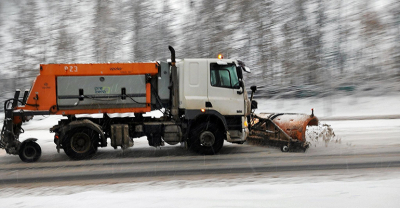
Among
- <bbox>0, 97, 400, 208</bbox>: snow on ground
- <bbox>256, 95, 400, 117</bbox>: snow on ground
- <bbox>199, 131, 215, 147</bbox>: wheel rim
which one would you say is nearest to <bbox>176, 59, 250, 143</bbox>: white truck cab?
<bbox>199, 131, 215, 147</bbox>: wheel rim

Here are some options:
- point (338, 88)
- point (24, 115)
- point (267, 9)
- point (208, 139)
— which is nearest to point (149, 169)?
point (208, 139)

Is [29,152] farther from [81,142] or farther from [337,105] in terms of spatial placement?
[337,105]

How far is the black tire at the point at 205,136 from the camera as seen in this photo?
377 inches

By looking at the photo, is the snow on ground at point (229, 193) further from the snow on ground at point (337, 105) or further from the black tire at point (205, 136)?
the snow on ground at point (337, 105)

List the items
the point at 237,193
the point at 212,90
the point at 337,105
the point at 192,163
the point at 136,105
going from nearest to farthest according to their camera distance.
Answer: the point at 237,193, the point at 192,163, the point at 136,105, the point at 212,90, the point at 337,105

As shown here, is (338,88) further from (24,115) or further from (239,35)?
(24,115)

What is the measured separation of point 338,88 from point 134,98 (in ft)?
75.0

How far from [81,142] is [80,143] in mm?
33

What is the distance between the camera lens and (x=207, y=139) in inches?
379

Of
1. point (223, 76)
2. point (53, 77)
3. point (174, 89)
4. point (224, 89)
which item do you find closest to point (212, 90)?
point (224, 89)

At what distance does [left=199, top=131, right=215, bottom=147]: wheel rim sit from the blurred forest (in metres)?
20.5

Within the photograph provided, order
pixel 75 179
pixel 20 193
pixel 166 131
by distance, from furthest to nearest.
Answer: pixel 166 131 → pixel 75 179 → pixel 20 193

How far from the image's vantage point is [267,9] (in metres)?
37.8

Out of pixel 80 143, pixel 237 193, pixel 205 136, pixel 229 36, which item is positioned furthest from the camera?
pixel 229 36
